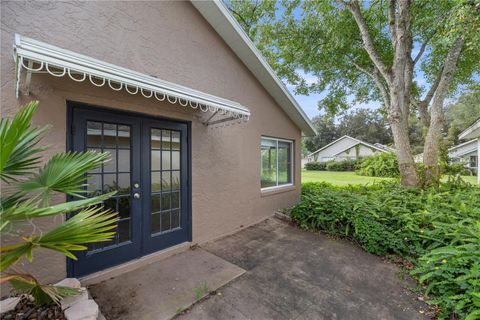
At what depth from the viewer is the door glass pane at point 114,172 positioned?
3.43m

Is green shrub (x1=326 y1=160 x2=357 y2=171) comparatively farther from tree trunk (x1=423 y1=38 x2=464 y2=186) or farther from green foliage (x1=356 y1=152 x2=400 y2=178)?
tree trunk (x1=423 y1=38 x2=464 y2=186)

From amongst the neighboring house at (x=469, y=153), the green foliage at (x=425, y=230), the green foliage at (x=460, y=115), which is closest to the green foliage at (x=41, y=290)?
the green foliage at (x=425, y=230)

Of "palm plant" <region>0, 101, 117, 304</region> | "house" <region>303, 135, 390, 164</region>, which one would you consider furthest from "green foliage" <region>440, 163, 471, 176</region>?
"house" <region>303, 135, 390, 164</region>

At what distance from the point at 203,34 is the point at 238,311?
549cm

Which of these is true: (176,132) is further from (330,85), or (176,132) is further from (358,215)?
(330,85)

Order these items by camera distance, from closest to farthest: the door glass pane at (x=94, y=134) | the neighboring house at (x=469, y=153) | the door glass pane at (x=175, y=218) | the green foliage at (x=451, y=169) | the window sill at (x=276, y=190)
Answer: the door glass pane at (x=94, y=134)
the door glass pane at (x=175, y=218)
the window sill at (x=276, y=190)
the green foliage at (x=451, y=169)
the neighboring house at (x=469, y=153)

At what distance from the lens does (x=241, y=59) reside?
5945 mm

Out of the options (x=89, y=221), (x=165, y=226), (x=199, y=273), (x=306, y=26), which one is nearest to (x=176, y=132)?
(x=165, y=226)

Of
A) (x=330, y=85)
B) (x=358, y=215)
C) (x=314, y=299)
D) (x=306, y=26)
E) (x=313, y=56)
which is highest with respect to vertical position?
(x=306, y=26)

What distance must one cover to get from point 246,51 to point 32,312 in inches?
238

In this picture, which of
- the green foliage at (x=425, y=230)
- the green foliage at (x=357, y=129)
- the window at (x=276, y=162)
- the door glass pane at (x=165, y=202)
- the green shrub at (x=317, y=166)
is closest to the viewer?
the green foliage at (x=425, y=230)

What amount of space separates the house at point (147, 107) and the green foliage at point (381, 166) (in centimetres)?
1893

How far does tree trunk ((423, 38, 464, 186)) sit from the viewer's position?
7.30m

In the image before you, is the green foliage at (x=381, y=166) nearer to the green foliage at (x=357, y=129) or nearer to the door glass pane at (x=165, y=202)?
the door glass pane at (x=165, y=202)
